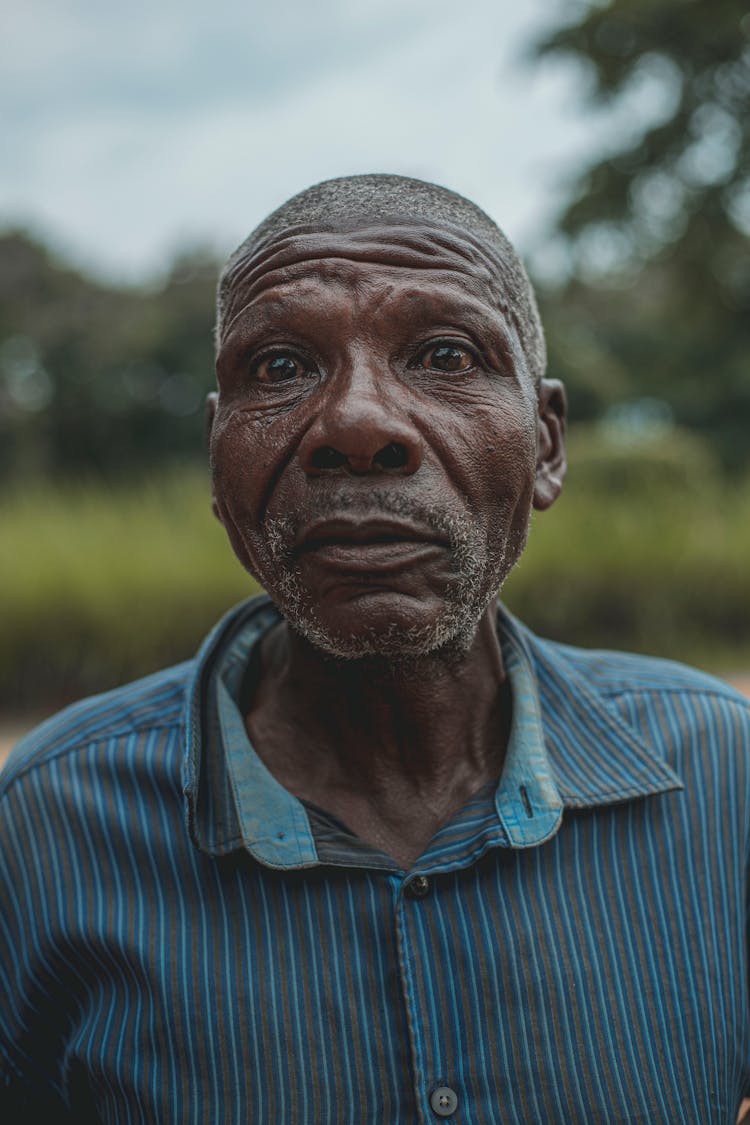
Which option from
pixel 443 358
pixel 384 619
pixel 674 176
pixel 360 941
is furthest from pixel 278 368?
pixel 674 176

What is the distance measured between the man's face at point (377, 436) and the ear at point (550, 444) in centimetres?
12

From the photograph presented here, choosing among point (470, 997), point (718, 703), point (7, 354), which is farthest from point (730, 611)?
point (7, 354)

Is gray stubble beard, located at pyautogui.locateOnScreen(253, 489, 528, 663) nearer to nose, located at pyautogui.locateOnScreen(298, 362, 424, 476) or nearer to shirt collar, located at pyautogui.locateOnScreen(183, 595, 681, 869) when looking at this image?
nose, located at pyautogui.locateOnScreen(298, 362, 424, 476)

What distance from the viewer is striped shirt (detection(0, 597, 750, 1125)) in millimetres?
1407

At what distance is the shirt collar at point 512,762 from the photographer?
150 cm

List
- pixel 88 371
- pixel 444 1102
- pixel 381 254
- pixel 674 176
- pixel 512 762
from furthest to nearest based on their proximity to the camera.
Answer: pixel 88 371 < pixel 674 176 < pixel 512 762 < pixel 381 254 < pixel 444 1102

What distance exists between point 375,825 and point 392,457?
0.58m

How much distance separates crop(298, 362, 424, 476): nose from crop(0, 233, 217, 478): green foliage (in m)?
21.5

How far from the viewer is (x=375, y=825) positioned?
62.5 inches

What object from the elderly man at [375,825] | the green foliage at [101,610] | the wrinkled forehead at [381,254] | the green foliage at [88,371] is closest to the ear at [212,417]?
the elderly man at [375,825]

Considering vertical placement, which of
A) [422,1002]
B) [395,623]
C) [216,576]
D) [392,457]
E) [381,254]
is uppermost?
[216,576]

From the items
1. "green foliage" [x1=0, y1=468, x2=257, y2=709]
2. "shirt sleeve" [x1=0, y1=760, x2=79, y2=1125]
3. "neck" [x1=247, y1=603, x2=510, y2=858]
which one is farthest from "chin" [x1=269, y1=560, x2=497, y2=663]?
"green foliage" [x1=0, y1=468, x2=257, y2=709]

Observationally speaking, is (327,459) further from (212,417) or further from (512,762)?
(512,762)

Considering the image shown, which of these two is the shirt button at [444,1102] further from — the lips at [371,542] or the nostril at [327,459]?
the nostril at [327,459]
